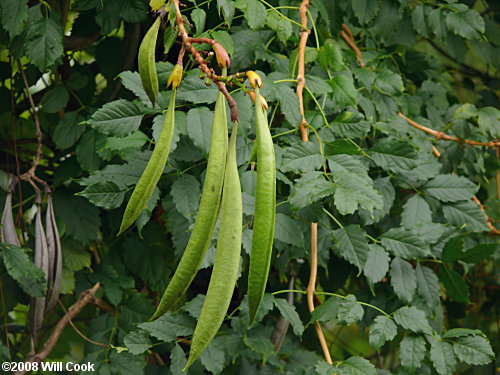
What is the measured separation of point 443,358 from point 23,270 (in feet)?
2.99

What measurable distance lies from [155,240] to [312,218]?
0.61 meters

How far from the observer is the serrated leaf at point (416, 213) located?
1.42m

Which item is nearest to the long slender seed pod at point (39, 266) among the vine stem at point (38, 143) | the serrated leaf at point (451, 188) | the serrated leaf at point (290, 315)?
the vine stem at point (38, 143)

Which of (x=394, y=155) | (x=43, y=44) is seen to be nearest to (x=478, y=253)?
(x=394, y=155)

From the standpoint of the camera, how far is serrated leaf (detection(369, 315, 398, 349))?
1202 millimetres

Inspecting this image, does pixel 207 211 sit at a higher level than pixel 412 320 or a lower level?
higher

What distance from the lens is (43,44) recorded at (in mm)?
1333

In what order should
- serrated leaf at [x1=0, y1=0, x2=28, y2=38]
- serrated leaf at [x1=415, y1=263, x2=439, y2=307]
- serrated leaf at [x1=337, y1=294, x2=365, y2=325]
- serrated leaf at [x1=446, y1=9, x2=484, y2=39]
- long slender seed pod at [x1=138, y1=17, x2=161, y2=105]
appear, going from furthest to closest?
serrated leaf at [x1=446, y1=9, x2=484, y2=39] → serrated leaf at [x1=415, y1=263, x2=439, y2=307] → serrated leaf at [x1=0, y1=0, x2=28, y2=38] → serrated leaf at [x1=337, y1=294, x2=365, y2=325] → long slender seed pod at [x1=138, y1=17, x2=161, y2=105]

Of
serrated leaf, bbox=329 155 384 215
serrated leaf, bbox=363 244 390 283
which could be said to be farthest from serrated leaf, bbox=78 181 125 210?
serrated leaf, bbox=363 244 390 283

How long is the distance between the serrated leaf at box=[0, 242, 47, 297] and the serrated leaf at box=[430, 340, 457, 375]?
2.79 ft

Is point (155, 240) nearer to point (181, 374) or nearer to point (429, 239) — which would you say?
point (181, 374)

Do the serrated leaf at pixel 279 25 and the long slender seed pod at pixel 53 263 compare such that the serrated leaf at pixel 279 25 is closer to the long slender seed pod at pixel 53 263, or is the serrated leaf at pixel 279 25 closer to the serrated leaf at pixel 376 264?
the serrated leaf at pixel 376 264

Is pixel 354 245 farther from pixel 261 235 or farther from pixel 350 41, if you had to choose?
pixel 350 41

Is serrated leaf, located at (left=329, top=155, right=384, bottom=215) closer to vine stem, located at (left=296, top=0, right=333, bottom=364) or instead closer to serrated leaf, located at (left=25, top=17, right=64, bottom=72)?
vine stem, located at (left=296, top=0, right=333, bottom=364)
